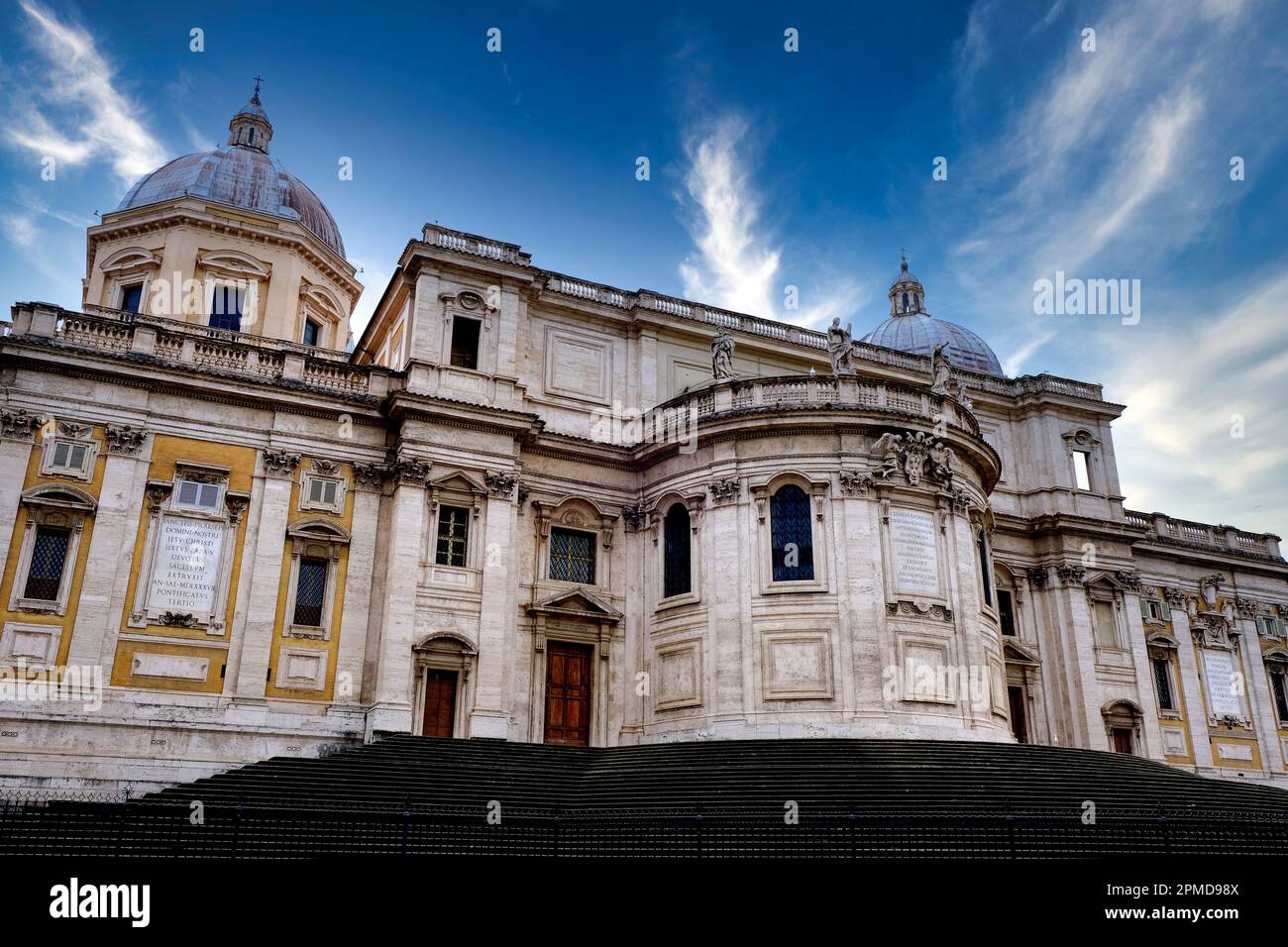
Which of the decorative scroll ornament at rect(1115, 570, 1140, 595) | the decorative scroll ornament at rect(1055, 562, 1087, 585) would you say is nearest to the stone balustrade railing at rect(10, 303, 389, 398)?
the decorative scroll ornament at rect(1055, 562, 1087, 585)

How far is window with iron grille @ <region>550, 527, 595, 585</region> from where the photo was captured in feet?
89.7

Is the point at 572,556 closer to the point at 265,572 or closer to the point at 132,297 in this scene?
the point at 265,572

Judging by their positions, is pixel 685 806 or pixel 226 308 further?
pixel 226 308

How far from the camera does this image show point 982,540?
93.0 feet

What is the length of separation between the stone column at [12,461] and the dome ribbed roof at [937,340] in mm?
31495

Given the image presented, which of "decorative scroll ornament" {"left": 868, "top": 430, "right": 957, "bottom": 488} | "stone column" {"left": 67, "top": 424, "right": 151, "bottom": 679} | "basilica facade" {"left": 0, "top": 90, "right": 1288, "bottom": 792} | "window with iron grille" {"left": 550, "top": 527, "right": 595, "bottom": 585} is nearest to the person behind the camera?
"stone column" {"left": 67, "top": 424, "right": 151, "bottom": 679}

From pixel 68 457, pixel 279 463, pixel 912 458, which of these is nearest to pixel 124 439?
pixel 68 457

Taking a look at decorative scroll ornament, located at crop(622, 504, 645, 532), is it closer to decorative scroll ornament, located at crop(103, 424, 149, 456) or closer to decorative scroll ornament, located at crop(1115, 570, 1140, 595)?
decorative scroll ornament, located at crop(103, 424, 149, 456)

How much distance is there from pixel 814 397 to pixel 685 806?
12134 mm

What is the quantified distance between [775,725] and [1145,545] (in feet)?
66.2

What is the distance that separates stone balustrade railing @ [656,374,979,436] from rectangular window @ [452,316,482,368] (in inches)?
241

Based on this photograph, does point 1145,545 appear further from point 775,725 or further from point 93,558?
point 93,558

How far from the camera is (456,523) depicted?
25562 mm
